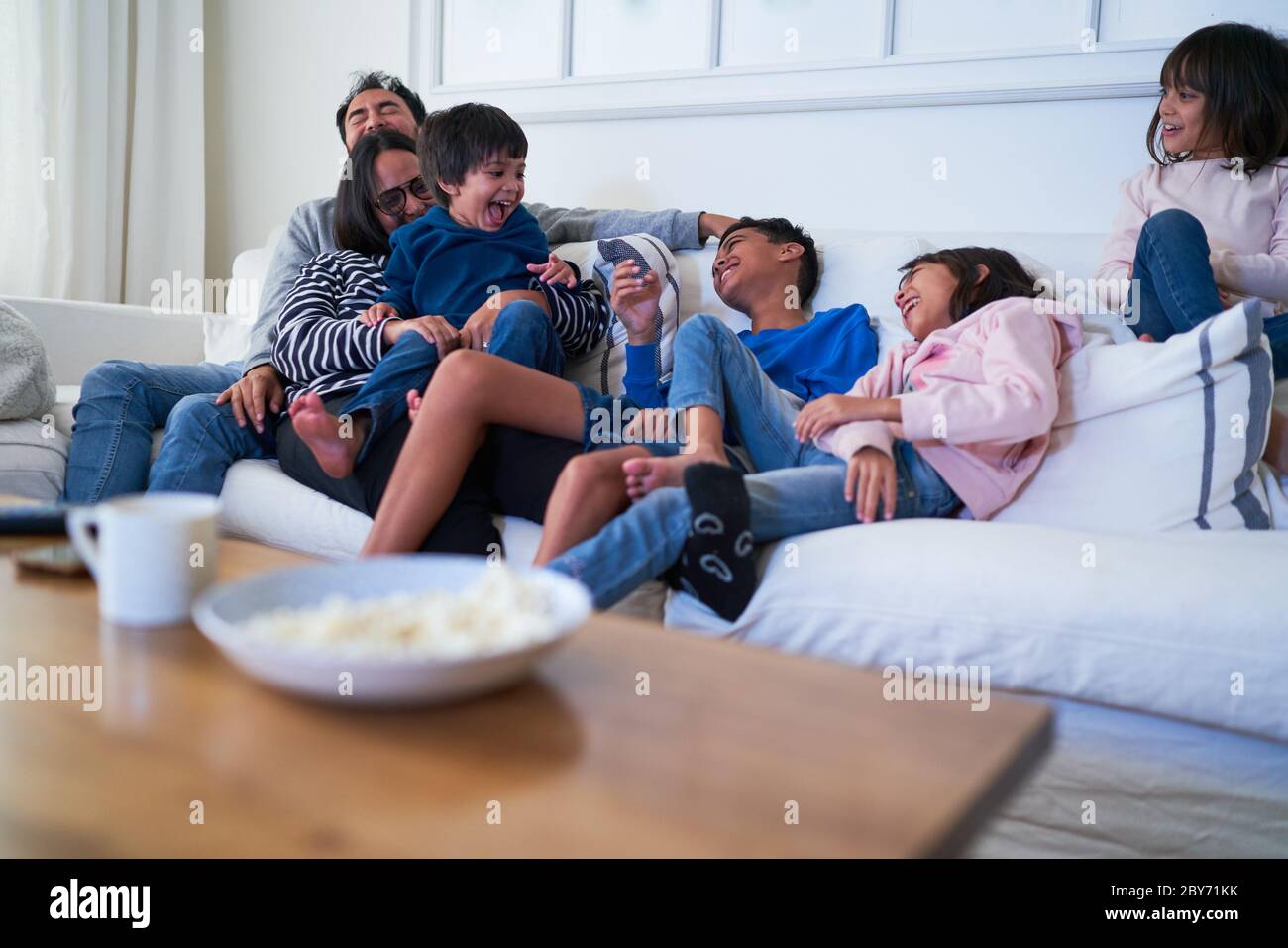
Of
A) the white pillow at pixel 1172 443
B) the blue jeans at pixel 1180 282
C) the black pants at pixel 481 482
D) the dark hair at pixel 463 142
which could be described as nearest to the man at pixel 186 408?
the black pants at pixel 481 482

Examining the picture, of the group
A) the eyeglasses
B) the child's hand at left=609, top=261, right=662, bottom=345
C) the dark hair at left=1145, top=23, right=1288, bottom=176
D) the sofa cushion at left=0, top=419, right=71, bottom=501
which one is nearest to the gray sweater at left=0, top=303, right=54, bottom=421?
the sofa cushion at left=0, top=419, right=71, bottom=501

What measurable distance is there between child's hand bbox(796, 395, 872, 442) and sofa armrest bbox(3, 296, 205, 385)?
187 cm

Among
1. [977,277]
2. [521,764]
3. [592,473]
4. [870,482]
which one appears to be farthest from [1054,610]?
[521,764]

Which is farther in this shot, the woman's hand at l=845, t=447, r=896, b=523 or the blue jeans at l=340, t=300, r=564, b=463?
the blue jeans at l=340, t=300, r=564, b=463

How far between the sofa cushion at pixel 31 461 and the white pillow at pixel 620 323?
3.17 ft

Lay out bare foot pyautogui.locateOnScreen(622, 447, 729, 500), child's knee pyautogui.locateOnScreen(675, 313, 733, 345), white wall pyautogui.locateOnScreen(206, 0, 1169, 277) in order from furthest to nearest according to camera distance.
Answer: white wall pyautogui.locateOnScreen(206, 0, 1169, 277) → child's knee pyautogui.locateOnScreen(675, 313, 733, 345) → bare foot pyautogui.locateOnScreen(622, 447, 729, 500)

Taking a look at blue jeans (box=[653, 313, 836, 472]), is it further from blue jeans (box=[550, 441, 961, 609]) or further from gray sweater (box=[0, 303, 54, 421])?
gray sweater (box=[0, 303, 54, 421])

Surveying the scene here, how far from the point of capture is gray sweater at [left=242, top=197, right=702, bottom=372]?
212cm

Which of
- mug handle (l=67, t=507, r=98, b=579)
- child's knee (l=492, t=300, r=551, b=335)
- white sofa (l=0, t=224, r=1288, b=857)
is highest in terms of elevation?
child's knee (l=492, t=300, r=551, b=335)

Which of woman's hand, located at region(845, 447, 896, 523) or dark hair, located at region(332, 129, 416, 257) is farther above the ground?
dark hair, located at region(332, 129, 416, 257)

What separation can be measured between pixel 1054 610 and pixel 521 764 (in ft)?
2.70

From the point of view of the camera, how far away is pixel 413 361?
5.71 feet
